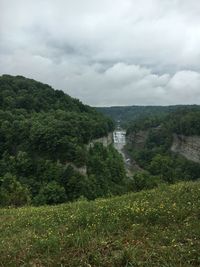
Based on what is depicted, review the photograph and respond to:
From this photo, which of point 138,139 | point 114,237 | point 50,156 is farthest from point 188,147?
point 114,237

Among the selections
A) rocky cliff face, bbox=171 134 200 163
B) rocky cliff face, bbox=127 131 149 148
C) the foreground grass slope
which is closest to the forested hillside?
the foreground grass slope

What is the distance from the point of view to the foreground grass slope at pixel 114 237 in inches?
296

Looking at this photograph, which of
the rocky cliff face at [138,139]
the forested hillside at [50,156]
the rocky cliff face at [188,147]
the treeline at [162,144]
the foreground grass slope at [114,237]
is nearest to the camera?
the foreground grass slope at [114,237]

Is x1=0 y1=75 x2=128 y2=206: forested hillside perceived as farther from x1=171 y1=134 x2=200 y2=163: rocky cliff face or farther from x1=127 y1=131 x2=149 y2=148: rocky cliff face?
x1=127 y1=131 x2=149 y2=148: rocky cliff face

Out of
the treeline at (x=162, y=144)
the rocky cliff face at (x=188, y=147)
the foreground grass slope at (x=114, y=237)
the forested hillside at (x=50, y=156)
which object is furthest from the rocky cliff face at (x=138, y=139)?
the foreground grass slope at (x=114, y=237)

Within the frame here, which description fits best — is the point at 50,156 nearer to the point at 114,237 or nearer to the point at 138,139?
the point at 114,237

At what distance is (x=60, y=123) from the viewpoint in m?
68.9

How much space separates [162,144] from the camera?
14025 centimetres

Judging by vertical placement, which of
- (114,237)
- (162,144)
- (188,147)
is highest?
(114,237)

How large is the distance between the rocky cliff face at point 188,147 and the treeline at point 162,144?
162 cm

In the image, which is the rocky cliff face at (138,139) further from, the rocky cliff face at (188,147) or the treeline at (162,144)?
the rocky cliff face at (188,147)

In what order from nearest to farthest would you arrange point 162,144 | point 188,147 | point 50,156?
point 50,156 < point 188,147 < point 162,144

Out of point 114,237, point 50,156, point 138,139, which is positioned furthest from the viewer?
point 138,139

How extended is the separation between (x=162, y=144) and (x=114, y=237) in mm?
133383
